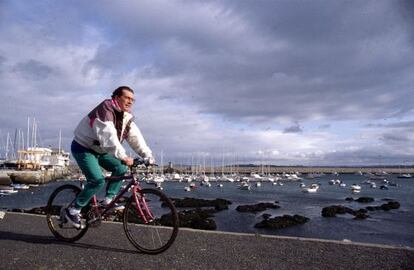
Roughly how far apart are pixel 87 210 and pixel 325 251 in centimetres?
356

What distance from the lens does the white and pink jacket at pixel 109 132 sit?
16.6 feet

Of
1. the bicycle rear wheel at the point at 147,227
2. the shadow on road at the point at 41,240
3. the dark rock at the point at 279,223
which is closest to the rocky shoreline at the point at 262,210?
the dark rock at the point at 279,223

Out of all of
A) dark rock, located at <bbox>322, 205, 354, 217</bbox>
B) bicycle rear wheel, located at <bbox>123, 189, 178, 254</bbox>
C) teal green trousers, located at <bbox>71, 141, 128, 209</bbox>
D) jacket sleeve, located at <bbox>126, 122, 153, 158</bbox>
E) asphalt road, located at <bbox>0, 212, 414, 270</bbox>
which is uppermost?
jacket sleeve, located at <bbox>126, 122, 153, 158</bbox>

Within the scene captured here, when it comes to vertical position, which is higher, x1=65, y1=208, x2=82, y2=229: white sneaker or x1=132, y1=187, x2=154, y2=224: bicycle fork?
x1=132, y1=187, x2=154, y2=224: bicycle fork

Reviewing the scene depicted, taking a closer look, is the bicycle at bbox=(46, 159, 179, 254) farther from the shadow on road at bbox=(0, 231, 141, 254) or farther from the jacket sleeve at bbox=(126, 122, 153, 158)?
the jacket sleeve at bbox=(126, 122, 153, 158)

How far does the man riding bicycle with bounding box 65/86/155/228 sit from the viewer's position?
510 centimetres

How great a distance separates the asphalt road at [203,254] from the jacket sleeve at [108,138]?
1.39 metres

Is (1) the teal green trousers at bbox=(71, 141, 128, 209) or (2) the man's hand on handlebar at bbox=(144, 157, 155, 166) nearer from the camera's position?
(2) the man's hand on handlebar at bbox=(144, 157, 155, 166)

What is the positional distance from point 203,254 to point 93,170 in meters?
1.96

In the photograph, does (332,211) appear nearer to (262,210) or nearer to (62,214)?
(262,210)

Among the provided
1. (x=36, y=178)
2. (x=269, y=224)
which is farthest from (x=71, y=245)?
(x=36, y=178)

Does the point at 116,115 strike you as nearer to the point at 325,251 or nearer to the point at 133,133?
the point at 133,133

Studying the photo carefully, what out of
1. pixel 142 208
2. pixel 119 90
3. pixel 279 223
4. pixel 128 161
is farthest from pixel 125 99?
pixel 279 223

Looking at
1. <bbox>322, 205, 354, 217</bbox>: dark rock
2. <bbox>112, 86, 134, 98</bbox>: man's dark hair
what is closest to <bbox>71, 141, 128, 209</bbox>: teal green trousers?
<bbox>112, 86, 134, 98</bbox>: man's dark hair
